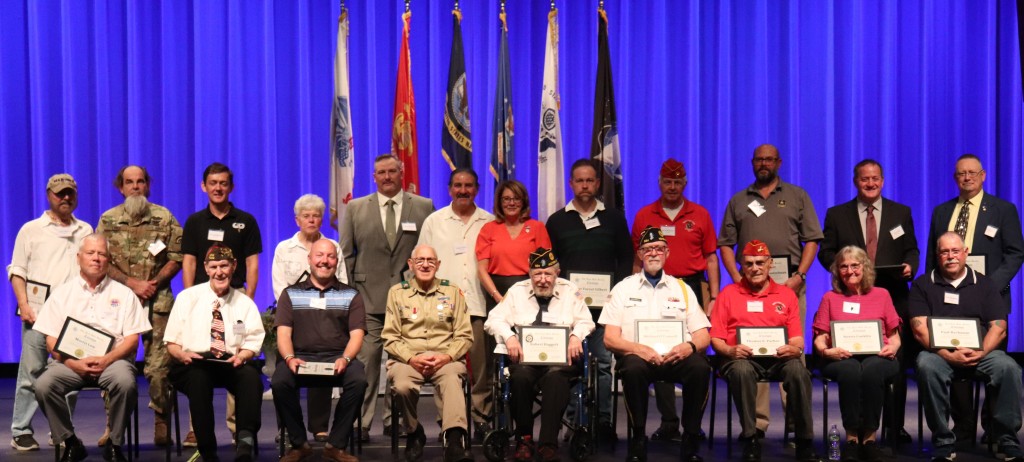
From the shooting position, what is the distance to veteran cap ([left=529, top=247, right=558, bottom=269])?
5.14m

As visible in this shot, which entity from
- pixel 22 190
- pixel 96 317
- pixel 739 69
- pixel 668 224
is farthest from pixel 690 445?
pixel 22 190

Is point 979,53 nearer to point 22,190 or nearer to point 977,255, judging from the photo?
point 977,255

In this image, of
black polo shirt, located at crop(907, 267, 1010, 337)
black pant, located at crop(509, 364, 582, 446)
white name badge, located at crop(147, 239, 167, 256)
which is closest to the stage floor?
black pant, located at crop(509, 364, 582, 446)

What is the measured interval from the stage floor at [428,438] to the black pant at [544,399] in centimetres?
26

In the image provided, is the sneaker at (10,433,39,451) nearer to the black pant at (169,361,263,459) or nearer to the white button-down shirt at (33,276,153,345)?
the white button-down shirt at (33,276,153,345)

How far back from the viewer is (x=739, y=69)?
8.34m

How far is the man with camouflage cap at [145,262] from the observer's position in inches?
212

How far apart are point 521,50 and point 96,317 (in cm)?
441

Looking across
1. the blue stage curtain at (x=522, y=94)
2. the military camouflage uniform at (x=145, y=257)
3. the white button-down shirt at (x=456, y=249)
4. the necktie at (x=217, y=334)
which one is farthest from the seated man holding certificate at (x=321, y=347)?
the blue stage curtain at (x=522, y=94)

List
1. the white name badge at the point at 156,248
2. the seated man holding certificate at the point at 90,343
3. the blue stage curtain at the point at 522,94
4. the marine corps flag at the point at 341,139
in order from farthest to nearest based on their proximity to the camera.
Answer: the blue stage curtain at the point at 522,94
the marine corps flag at the point at 341,139
the white name badge at the point at 156,248
the seated man holding certificate at the point at 90,343

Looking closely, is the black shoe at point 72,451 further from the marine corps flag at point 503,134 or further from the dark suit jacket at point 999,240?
the dark suit jacket at point 999,240

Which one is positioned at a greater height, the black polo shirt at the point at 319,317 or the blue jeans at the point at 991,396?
the black polo shirt at the point at 319,317

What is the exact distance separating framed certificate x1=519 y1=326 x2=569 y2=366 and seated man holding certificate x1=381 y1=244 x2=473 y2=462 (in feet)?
1.10

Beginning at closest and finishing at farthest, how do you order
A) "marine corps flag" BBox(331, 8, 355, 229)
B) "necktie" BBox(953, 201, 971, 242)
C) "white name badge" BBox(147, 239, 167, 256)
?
"white name badge" BBox(147, 239, 167, 256), "necktie" BBox(953, 201, 971, 242), "marine corps flag" BBox(331, 8, 355, 229)
